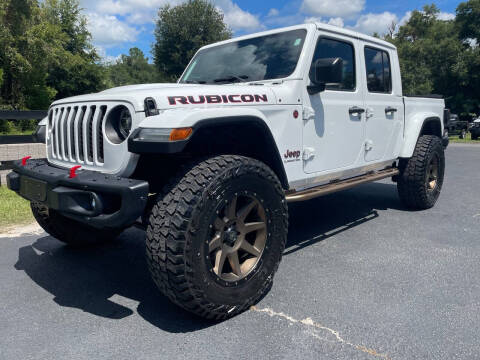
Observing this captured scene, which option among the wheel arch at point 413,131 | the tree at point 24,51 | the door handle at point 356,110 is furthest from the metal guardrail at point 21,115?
the tree at point 24,51

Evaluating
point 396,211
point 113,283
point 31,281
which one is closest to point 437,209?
point 396,211

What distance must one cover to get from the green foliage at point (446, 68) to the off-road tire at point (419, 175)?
27675mm

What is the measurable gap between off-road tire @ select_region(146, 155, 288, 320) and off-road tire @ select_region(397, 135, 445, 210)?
9.79 ft

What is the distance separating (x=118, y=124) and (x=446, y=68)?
3315cm

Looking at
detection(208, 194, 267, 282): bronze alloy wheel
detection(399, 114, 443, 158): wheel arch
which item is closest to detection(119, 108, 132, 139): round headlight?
detection(208, 194, 267, 282): bronze alloy wheel

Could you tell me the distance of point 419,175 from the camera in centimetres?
473

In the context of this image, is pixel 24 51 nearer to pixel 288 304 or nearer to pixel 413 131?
pixel 413 131

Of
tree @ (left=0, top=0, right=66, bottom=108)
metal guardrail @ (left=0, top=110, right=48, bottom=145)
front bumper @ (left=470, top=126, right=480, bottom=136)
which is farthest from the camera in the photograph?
front bumper @ (left=470, top=126, right=480, bottom=136)

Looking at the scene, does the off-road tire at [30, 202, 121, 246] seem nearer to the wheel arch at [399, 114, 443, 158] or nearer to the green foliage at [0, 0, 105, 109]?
the wheel arch at [399, 114, 443, 158]

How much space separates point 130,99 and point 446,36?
117ft

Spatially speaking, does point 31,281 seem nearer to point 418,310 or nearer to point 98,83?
point 418,310

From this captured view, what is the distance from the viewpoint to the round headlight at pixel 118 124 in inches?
Result: 93.6

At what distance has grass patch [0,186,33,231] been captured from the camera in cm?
458

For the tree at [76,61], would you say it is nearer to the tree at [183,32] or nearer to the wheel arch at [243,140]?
→ the tree at [183,32]
